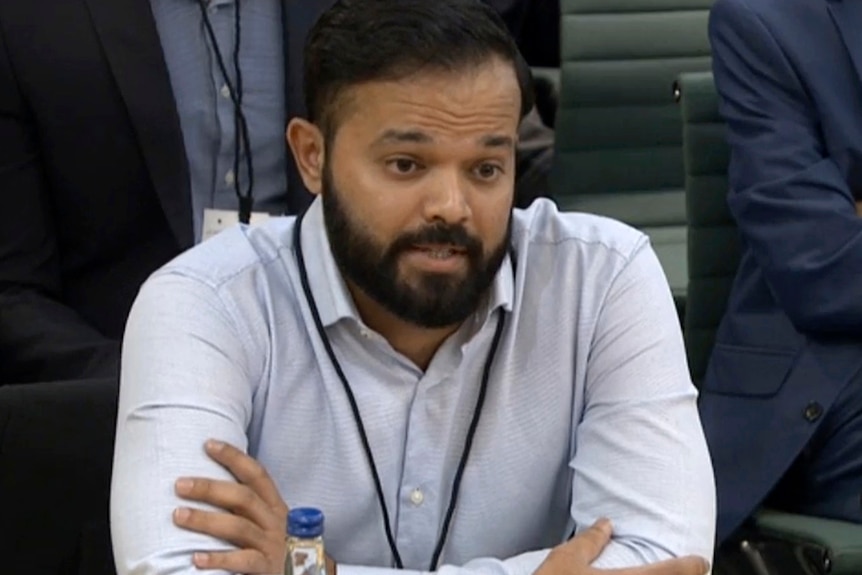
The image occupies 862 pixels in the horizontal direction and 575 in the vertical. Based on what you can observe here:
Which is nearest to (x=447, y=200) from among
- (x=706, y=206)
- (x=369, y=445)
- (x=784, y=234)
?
(x=369, y=445)

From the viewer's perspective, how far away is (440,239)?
190 cm

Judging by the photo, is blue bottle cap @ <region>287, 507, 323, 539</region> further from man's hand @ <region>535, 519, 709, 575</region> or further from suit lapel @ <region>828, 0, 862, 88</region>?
suit lapel @ <region>828, 0, 862, 88</region>

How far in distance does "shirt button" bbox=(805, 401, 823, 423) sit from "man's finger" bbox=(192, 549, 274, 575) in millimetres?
1085

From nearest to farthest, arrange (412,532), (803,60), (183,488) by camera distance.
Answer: (183,488) → (412,532) → (803,60)

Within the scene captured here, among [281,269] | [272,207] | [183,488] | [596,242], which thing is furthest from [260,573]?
[272,207]

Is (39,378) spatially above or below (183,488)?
below

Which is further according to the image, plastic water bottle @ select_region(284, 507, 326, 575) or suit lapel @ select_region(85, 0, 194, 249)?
suit lapel @ select_region(85, 0, 194, 249)

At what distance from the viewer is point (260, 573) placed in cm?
182

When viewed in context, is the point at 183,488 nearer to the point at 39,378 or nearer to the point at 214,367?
the point at 214,367

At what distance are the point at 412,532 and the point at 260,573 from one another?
0.22 m

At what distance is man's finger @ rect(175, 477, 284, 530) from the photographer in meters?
1.81

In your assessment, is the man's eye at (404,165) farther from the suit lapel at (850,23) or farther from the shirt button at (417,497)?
the suit lapel at (850,23)

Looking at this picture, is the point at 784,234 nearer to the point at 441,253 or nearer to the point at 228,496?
the point at 441,253

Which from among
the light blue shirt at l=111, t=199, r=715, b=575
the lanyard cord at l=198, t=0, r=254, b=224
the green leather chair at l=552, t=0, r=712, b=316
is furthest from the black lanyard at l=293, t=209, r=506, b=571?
the green leather chair at l=552, t=0, r=712, b=316
